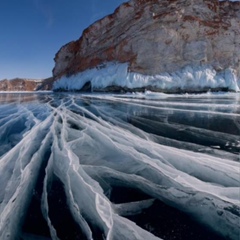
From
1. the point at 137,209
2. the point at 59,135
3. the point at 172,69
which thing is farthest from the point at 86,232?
the point at 172,69

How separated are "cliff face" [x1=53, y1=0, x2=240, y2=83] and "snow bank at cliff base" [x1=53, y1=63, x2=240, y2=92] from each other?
2.38 ft

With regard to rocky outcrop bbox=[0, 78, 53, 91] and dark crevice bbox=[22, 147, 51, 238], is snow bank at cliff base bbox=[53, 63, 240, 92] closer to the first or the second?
dark crevice bbox=[22, 147, 51, 238]

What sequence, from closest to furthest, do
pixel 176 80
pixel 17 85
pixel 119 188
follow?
pixel 119 188, pixel 176 80, pixel 17 85

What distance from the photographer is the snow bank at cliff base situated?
1731 cm

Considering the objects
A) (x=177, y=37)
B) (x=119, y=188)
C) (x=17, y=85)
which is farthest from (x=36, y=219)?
(x=17, y=85)

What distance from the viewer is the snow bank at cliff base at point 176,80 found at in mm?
17312

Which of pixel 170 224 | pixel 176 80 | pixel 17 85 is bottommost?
pixel 170 224

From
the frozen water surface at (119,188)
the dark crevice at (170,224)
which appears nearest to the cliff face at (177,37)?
the frozen water surface at (119,188)

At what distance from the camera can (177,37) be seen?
19078 millimetres

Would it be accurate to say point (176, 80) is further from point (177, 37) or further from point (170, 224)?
point (170, 224)

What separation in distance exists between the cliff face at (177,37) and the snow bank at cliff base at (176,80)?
73 centimetres

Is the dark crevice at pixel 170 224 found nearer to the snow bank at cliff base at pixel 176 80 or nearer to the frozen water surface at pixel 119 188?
the frozen water surface at pixel 119 188

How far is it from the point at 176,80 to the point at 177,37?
4372mm

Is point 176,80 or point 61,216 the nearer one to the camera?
point 61,216
